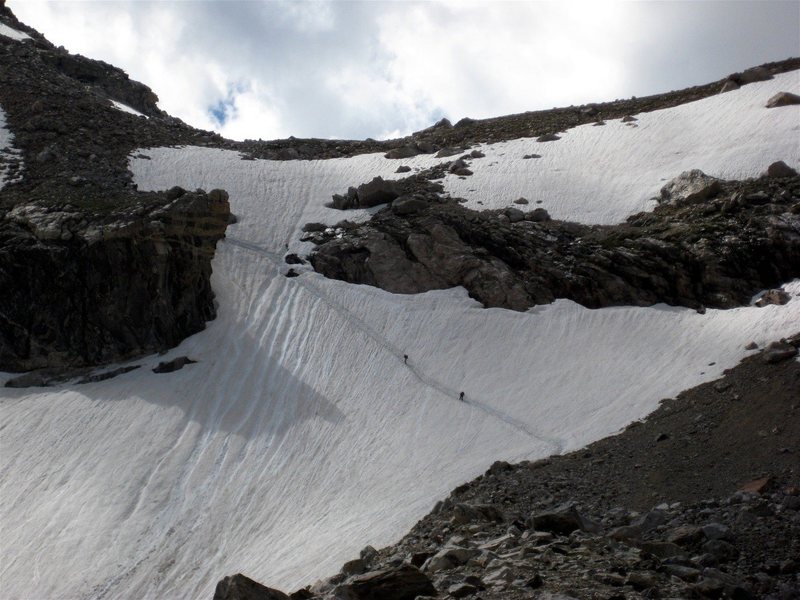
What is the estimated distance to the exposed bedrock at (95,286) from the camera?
29.8 metres

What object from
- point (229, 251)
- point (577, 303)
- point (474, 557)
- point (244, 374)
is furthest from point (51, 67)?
point (474, 557)

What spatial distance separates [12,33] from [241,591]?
209ft

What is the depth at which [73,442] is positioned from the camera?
2558cm

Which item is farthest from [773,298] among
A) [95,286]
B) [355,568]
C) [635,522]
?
[95,286]

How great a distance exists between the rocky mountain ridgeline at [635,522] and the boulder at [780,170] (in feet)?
51.0

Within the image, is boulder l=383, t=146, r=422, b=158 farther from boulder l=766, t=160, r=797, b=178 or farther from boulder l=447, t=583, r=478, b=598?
boulder l=447, t=583, r=478, b=598

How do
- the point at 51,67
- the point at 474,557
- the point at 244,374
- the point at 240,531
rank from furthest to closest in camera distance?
the point at 51,67, the point at 244,374, the point at 240,531, the point at 474,557

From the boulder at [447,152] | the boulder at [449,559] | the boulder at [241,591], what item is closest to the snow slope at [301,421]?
the boulder at [449,559]

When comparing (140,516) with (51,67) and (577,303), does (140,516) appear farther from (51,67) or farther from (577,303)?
(51,67)

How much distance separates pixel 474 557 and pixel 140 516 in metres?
13.1

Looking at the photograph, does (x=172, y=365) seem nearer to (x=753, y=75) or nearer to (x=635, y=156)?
(x=635, y=156)

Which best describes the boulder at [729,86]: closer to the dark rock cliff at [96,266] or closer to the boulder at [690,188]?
the boulder at [690,188]

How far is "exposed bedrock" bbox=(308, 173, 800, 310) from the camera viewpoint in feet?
104

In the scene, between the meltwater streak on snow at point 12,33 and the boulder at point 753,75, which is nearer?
the boulder at point 753,75
